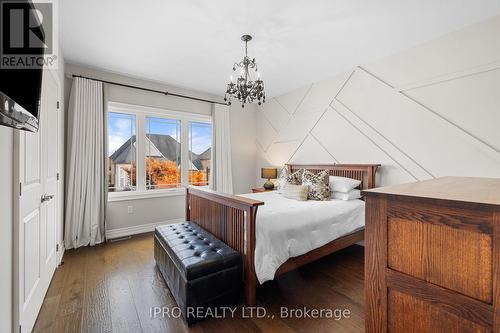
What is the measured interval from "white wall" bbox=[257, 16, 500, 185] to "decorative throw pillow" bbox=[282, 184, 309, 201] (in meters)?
0.96

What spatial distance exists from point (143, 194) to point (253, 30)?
10.0 feet

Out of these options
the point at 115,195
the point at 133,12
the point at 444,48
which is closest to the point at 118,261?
the point at 115,195

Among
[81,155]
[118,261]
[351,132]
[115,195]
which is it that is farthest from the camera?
[115,195]

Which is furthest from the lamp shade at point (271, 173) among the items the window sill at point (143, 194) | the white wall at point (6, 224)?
the white wall at point (6, 224)

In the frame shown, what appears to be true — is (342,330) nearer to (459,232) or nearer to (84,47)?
(459,232)

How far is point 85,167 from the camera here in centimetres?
319

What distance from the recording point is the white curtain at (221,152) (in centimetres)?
445

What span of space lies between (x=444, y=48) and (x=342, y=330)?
10.2ft

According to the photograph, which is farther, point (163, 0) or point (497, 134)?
point (497, 134)

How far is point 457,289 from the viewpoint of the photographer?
808 millimetres

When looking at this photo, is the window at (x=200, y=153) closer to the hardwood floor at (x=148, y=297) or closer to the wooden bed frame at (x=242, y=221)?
the wooden bed frame at (x=242, y=221)

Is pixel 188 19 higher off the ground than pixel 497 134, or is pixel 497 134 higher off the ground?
pixel 188 19

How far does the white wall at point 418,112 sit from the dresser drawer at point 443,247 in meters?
2.15

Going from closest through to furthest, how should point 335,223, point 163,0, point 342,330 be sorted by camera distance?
point 342,330 → point 163,0 → point 335,223
